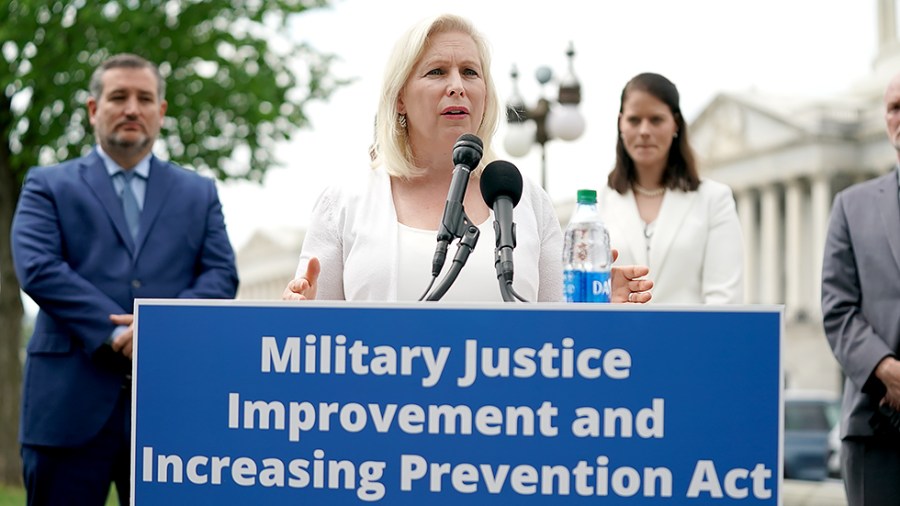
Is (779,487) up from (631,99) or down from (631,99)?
down

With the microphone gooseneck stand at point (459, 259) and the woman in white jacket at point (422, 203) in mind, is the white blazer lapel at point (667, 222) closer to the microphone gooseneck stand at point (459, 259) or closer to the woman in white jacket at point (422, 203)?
the woman in white jacket at point (422, 203)

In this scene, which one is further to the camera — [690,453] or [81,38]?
[81,38]

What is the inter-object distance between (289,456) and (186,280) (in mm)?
2358

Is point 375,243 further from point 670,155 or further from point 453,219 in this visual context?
point 670,155

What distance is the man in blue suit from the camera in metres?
4.25

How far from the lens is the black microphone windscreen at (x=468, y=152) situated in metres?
2.76

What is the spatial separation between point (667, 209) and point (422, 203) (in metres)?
1.60

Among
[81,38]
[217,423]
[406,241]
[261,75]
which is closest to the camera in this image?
[217,423]

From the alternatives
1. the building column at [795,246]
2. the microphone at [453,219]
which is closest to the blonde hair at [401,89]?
the microphone at [453,219]

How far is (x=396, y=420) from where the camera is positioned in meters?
2.25

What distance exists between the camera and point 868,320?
4.33m

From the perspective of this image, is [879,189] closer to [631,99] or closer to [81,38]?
[631,99]

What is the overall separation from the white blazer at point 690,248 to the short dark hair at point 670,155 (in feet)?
0.34

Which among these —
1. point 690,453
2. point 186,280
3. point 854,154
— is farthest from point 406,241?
point 854,154
